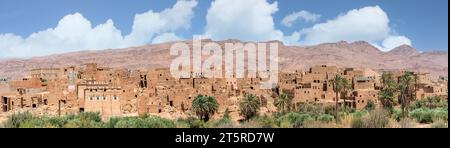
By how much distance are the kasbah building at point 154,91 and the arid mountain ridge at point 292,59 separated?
36999 mm

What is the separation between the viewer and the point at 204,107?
3027cm

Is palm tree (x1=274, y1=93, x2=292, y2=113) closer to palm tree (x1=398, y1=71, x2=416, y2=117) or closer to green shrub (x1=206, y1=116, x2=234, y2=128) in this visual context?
palm tree (x1=398, y1=71, x2=416, y2=117)

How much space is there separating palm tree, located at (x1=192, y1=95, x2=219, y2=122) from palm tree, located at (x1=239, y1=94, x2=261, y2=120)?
1555 millimetres

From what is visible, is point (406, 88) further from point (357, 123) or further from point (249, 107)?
point (357, 123)

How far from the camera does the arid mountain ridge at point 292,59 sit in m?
80.3

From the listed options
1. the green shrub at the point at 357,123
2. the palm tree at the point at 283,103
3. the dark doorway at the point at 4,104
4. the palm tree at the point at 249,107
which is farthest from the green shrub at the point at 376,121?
the dark doorway at the point at 4,104

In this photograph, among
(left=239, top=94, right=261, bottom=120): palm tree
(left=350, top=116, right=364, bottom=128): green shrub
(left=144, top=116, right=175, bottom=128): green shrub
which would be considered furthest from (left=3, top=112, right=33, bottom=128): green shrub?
(left=239, top=94, right=261, bottom=120): palm tree

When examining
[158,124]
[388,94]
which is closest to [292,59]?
[388,94]

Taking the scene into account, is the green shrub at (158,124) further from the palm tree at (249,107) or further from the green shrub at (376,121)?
the palm tree at (249,107)
